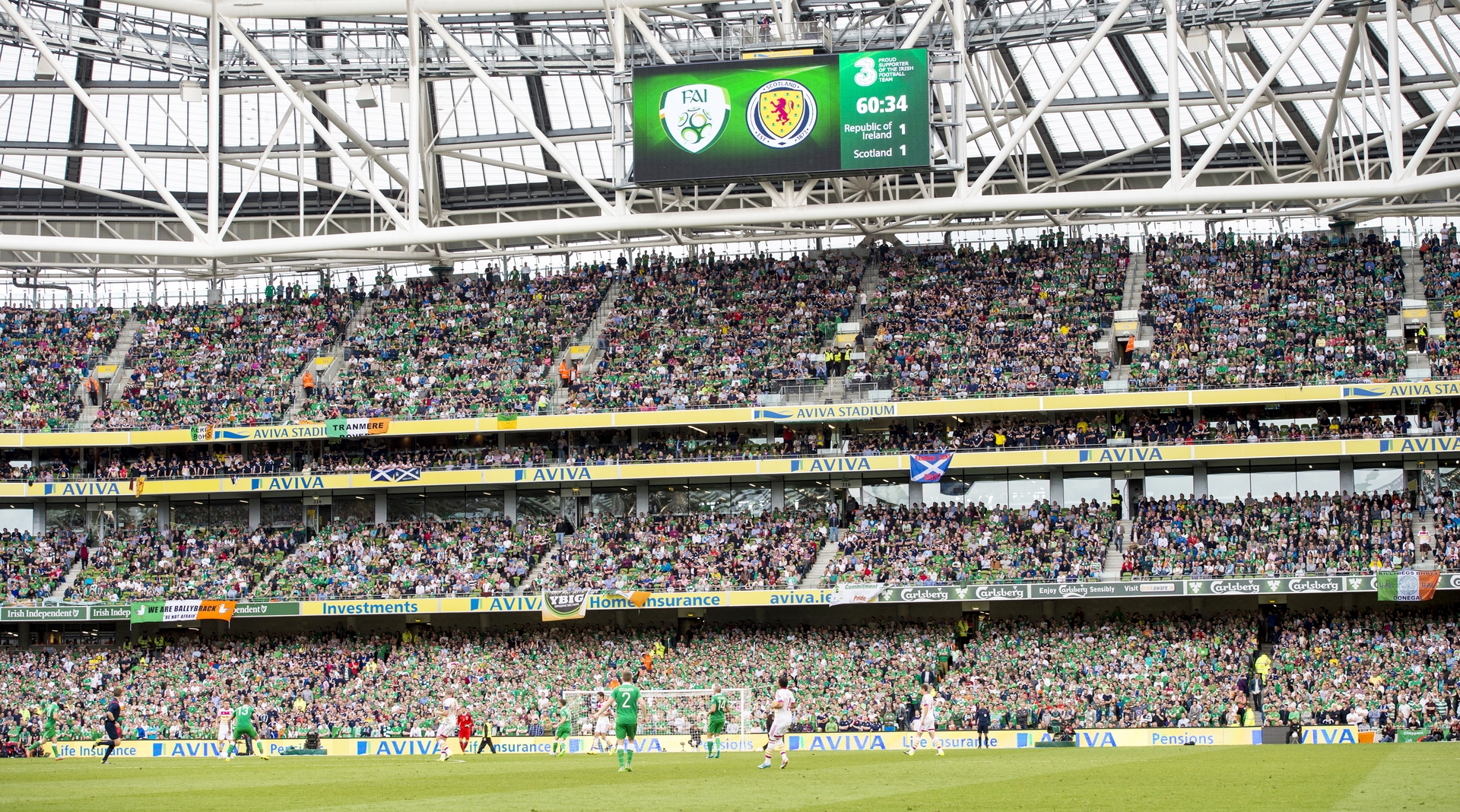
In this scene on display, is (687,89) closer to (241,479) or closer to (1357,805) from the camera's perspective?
(241,479)

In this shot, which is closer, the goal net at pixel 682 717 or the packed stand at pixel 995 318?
the goal net at pixel 682 717

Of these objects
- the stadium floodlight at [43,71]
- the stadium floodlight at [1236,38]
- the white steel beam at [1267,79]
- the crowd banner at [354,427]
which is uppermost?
the stadium floodlight at [43,71]

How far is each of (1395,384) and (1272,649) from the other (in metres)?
8.06

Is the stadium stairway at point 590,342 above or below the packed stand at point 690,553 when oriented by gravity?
above

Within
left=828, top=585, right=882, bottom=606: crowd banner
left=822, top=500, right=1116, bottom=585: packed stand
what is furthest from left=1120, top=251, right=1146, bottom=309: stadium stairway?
left=828, top=585, right=882, bottom=606: crowd banner

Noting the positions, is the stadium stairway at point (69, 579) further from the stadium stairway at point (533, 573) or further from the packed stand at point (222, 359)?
the stadium stairway at point (533, 573)

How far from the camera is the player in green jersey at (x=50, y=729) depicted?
3972cm

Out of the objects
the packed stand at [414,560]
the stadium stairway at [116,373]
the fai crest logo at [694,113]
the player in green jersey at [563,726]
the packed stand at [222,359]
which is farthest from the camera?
the stadium stairway at [116,373]

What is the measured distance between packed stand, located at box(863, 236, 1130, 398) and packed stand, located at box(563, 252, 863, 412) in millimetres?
1767

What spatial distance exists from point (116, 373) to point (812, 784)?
42070 millimetres

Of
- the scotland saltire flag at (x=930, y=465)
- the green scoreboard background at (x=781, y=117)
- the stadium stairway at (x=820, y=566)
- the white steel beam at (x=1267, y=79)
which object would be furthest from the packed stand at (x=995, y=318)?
the white steel beam at (x=1267, y=79)

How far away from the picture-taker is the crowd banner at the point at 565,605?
4362 centimetres

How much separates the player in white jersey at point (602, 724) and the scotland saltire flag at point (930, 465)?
40.0 ft

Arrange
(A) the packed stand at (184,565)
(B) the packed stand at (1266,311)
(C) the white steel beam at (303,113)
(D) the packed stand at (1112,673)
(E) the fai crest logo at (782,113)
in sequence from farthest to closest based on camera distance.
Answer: (A) the packed stand at (184,565) → (B) the packed stand at (1266,311) → (E) the fai crest logo at (782,113) → (D) the packed stand at (1112,673) → (C) the white steel beam at (303,113)
